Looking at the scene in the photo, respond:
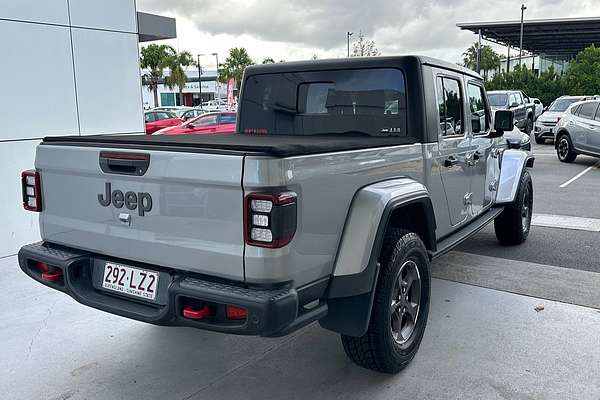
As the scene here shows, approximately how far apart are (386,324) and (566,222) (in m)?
5.23

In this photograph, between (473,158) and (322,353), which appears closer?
Answer: (322,353)

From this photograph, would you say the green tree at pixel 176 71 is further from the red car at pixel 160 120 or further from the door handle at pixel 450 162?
the door handle at pixel 450 162

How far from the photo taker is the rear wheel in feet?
43.8

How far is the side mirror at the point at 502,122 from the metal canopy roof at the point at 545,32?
40921 millimetres

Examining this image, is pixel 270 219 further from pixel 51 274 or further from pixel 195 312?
pixel 51 274

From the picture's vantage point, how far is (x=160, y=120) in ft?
75.7

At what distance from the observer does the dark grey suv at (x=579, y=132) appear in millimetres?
12394

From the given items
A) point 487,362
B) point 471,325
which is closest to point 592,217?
point 471,325

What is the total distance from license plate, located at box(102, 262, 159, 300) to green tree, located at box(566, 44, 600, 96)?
3497 cm

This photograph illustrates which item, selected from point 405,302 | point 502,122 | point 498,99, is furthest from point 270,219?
point 498,99

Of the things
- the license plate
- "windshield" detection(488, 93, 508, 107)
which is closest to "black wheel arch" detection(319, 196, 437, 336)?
the license plate

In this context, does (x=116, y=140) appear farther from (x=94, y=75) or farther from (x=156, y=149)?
(x=94, y=75)

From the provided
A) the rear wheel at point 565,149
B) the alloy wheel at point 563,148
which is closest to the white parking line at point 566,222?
the rear wheel at point 565,149

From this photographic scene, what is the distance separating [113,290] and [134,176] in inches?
25.9
